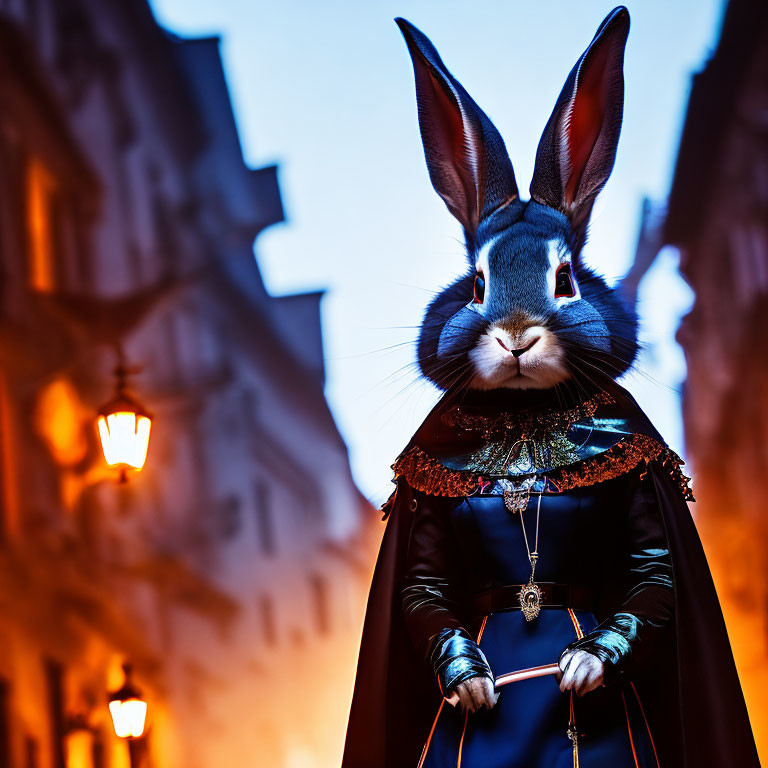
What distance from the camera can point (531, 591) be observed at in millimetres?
2051

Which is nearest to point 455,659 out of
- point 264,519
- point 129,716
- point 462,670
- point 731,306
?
point 462,670

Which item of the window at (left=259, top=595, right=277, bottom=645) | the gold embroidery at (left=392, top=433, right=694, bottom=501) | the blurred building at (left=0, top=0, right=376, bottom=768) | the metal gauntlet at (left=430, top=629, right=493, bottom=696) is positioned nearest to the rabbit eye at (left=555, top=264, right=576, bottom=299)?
the gold embroidery at (left=392, top=433, right=694, bottom=501)

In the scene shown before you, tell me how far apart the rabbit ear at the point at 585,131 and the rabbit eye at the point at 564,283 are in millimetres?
148

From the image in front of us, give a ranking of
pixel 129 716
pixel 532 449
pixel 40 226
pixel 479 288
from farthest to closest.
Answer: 1. pixel 40 226
2. pixel 129 716
3. pixel 479 288
4. pixel 532 449

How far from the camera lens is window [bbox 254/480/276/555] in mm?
6270

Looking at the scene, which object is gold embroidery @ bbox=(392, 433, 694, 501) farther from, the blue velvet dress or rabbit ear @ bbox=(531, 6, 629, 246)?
rabbit ear @ bbox=(531, 6, 629, 246)

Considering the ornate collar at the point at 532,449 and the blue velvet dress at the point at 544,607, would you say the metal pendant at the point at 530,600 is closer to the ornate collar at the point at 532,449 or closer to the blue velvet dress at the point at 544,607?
the blue velvet dress at the point at 544,607

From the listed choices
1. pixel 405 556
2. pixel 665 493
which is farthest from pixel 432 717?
pixel 665 493

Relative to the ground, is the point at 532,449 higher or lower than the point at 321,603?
lower

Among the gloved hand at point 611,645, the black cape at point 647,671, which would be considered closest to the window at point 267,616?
the black cape at point 647,671

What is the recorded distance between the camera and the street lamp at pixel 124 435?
11.0ft

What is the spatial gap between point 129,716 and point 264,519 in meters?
2.26

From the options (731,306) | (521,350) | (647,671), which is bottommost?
(647,671)

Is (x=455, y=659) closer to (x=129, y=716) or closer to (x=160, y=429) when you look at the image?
(x=129, y=716)
